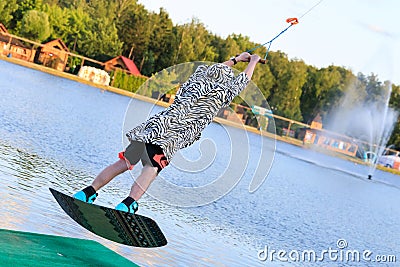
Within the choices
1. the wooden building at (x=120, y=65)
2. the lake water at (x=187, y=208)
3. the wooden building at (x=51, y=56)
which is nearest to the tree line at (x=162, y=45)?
the wooden building at (x=51, y=56)

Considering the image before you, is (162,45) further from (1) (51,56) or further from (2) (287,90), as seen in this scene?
(2) (287,90)

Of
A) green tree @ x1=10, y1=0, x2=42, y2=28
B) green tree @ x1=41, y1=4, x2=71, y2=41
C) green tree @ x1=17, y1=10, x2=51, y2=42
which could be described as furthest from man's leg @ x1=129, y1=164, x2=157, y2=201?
green tree @ x1=41, y1=4, x2=71, y2=41

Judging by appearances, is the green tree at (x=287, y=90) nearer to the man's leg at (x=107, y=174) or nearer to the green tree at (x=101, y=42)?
the green tree at (x=101, y=42)

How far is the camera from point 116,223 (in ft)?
20.2

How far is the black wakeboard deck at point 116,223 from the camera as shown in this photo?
614 cm

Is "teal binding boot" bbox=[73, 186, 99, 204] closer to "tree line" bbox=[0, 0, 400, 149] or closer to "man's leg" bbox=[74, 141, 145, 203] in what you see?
"man's leg" bbox=[74, 141, 145, 203]

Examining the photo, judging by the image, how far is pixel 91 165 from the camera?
14.3 meters

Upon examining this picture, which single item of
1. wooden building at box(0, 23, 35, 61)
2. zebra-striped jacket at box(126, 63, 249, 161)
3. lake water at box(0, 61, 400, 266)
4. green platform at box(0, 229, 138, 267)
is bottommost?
wooden building at box(0, 23, 35, 61)

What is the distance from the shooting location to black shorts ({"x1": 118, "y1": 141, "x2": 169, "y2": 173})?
20.7 ft

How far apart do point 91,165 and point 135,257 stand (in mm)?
6997

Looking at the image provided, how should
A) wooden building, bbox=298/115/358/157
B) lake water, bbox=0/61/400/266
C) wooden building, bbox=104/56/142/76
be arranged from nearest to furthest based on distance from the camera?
lake water, bbox=0/61/400/266 → wooden building, bbox=104/56/142/76 → wooden building, bbox=298/115/358/157

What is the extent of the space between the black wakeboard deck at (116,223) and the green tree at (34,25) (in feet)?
→ 211

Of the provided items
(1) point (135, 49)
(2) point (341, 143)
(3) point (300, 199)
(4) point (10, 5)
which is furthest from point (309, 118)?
(3) point (300, 199)

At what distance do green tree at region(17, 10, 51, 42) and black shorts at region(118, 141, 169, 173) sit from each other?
6410 centimetres
